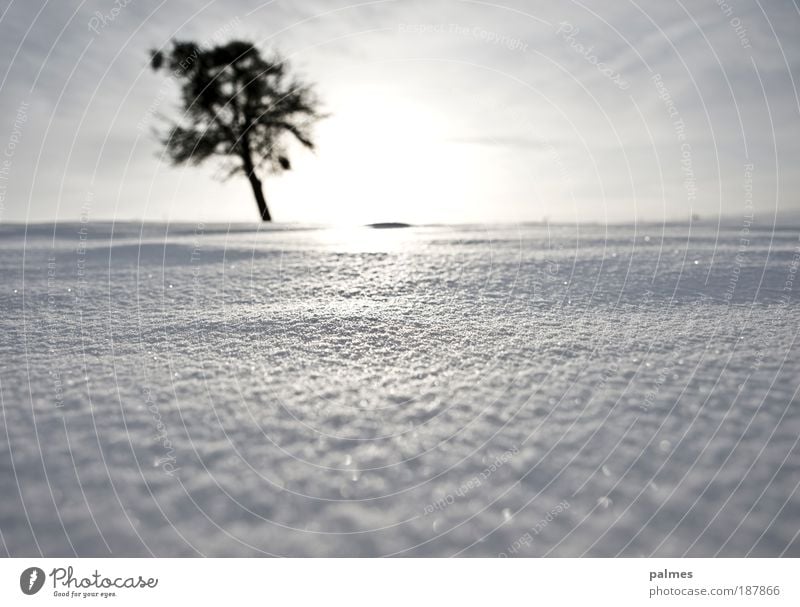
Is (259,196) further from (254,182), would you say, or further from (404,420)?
(404,420)

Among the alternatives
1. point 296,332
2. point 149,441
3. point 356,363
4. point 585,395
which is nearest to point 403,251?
point 296,332

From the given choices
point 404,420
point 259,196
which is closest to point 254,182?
point 259,196

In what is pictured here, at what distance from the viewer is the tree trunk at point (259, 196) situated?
15.0m

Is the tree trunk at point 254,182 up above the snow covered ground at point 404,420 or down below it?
above

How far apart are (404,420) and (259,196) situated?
1440 centimetres

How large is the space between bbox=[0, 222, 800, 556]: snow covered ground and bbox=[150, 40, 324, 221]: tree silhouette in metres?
12.5

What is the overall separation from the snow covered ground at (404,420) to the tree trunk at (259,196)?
11.3m

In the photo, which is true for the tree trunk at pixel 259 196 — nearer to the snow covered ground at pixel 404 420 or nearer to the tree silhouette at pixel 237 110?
the tree silhouette at pixel 237 110

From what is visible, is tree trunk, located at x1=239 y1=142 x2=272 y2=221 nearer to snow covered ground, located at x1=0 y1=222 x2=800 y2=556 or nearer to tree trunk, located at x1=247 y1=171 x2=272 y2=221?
tree trunk, located at x1=247 y1=171 x2=272 y2=221

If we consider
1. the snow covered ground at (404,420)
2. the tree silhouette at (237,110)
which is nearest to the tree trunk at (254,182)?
the tree silhouette at (237,110)

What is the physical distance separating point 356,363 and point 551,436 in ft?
3.53

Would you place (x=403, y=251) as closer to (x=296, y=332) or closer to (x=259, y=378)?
(x=296, y=332)

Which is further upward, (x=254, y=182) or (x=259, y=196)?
(x=254, y=182)

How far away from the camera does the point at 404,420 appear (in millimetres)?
2020
